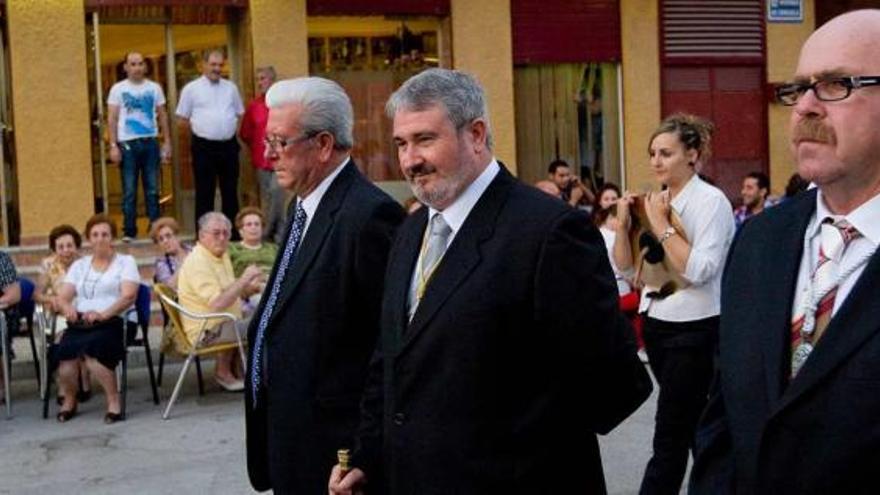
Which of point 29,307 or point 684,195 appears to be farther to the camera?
point 29,307

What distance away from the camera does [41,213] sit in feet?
47.6

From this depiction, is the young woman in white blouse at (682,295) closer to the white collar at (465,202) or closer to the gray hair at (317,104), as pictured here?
the gray hair at (317,104)

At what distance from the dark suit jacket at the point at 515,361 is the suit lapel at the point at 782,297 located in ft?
2.31

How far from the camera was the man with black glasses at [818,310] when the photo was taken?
105 inches

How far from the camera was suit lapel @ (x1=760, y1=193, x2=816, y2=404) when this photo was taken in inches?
111

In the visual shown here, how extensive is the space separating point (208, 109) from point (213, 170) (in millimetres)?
638

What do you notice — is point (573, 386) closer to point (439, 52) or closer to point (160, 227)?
point (160, 227)

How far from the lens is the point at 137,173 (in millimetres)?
14344

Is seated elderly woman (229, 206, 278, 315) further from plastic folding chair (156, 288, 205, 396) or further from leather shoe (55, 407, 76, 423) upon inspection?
leather shoe (55, 407, 76, 423)

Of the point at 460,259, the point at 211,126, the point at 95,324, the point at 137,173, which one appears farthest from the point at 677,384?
the point at 137,173

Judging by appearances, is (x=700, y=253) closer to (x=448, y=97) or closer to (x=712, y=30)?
(x=448, y=97)

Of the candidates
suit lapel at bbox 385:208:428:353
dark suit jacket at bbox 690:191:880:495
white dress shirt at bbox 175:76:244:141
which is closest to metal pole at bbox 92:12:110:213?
white dress shirt at bbox 175:76:244:141

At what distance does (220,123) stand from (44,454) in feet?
20.1

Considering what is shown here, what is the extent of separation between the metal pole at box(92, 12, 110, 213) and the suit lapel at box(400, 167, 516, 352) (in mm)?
11769
